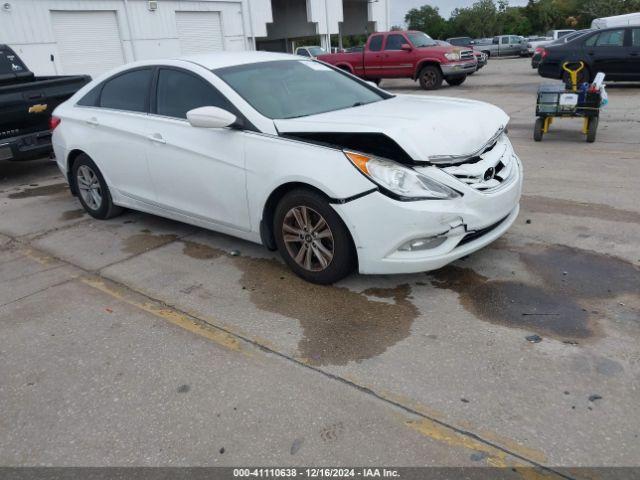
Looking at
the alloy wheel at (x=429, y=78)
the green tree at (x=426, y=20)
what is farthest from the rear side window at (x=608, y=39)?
the green tree at (x=426, y=20)

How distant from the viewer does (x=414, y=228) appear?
138 inches

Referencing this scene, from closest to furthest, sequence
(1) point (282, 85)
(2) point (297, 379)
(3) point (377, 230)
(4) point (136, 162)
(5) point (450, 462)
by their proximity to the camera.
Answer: (5) point (450, 462), (2) point (297, 379), (3) point (377, 230), (1) point (282, 85), (4) point (136, 162)

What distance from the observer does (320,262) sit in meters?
3.94

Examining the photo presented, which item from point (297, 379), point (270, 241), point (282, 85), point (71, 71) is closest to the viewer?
point (297, 379)

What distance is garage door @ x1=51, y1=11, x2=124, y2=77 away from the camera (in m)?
17.2

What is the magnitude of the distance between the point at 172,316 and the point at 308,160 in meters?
1.40

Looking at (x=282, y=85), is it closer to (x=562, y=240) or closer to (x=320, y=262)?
(x=320, y=262)

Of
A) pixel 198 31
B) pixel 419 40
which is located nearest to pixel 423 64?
pixel 419 40

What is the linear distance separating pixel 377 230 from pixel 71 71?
17260mm

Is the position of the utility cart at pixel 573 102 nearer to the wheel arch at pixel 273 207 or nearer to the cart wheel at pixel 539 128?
the cart wheel at pixel 539 128

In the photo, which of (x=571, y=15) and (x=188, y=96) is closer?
(x=188, y=96)

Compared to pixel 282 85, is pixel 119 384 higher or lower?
lower

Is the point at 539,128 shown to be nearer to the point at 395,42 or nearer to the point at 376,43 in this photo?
the point at 395,42

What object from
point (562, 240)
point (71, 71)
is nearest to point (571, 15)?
point (71, 71)
